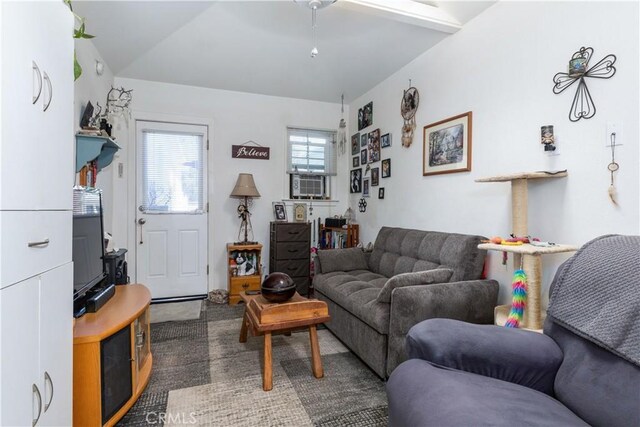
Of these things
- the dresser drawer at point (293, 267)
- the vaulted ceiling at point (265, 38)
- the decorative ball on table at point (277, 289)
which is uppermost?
the vaulted ceiling at point (265, 38)

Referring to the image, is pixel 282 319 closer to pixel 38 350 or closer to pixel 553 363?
pixel 38 350

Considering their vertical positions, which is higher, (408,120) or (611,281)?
(408,120)

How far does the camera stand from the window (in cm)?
422

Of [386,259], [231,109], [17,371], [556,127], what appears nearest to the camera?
[17,371]

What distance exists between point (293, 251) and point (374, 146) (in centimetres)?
163

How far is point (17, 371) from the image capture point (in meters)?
0.89

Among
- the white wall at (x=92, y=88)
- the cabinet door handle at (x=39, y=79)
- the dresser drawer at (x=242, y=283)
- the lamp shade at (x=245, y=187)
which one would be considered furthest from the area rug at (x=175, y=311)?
the cabinet door handle at (x=39, y=79)

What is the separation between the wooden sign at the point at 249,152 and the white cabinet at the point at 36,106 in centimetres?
261

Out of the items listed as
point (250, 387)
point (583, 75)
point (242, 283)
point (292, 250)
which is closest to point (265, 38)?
point (292, 250)

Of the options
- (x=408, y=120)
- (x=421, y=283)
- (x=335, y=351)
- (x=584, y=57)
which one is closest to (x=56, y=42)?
(x=421, y=283)

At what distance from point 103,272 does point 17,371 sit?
4.04 ft

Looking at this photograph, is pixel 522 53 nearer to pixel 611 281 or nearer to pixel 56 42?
pixel 611 281

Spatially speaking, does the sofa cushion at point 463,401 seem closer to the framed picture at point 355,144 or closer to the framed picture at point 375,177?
the framed picture at point 375,177

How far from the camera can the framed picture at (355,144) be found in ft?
13.6
